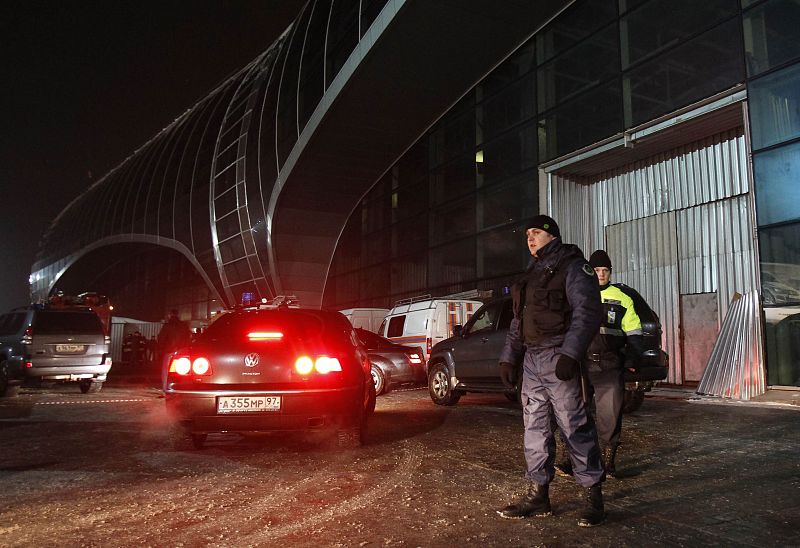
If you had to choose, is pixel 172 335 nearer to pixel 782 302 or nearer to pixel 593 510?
pixel 593 510

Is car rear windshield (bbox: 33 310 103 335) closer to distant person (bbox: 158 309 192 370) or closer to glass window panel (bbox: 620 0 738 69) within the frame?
distant person (bbox: 158 309 192 370)

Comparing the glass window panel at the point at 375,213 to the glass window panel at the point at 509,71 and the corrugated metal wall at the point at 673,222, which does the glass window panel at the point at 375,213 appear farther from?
the corrugated metal wall at the point at 673,222

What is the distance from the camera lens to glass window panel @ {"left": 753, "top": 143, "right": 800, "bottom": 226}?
9.81 meters

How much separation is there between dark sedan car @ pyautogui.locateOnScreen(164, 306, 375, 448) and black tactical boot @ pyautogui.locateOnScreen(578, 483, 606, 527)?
8.34 ft

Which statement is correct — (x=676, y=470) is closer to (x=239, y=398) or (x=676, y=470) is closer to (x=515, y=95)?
(x=239, y=398)

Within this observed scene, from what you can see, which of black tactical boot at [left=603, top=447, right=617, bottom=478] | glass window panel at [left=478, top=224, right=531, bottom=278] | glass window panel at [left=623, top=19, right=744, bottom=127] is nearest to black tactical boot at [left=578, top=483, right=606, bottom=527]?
black tactical boot at [left=603, top=447, right=617, bottom=478]

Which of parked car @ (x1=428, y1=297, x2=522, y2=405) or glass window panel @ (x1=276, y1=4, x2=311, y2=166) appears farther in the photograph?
glass window panel @ (x1=276, y1=4, x2=311, y2=166)

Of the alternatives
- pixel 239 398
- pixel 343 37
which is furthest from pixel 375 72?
pixel 239 398

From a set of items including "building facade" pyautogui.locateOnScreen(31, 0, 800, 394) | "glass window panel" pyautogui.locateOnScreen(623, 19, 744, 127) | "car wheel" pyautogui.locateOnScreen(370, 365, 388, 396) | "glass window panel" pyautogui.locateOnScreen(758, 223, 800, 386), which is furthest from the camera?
"glass window panel" pyautogui.locateOnScreen(623, 19, 744, 127)

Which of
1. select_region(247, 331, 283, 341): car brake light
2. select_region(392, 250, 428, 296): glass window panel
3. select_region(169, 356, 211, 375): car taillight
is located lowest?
select_region(169, 356, 211, 375): car taillight

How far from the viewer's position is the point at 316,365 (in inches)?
209

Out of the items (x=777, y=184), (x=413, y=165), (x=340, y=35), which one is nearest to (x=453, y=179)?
(x=413, y=165)

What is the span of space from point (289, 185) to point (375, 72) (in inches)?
295

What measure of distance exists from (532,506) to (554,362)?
0.81m
